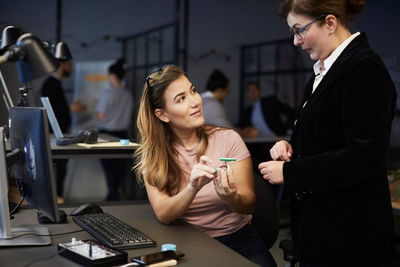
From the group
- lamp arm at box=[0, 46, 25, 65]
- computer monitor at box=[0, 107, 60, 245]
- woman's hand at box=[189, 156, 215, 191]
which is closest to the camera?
lamp arm at box=[0, 46, 25, 65]

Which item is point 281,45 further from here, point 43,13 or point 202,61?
point 43,13

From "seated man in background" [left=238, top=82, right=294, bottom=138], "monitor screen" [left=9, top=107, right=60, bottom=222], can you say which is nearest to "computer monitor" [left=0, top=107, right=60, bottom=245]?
"monitor screen" [left=9, top=107, right=60, bottom=222]

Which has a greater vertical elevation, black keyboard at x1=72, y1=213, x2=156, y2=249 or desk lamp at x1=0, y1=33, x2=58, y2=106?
desk lamp at x1=0, y1=33, x2=58, y2=106

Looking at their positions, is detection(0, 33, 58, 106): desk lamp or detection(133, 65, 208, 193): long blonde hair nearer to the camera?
detection(0, 33, 58, 106): desk lamp

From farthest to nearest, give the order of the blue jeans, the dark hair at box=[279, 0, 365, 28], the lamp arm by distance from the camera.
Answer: the blue jeans, the dark hair at box=[279, 0, 365, 28], the lamp arm

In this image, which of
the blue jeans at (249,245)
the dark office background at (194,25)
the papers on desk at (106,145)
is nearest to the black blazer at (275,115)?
the dark office background at (194,25)

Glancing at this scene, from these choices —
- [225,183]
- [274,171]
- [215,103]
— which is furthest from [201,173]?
[215,103]

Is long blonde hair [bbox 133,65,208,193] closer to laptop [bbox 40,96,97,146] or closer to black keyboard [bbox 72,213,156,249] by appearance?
black keyboard [bbox 72,213,156,249]

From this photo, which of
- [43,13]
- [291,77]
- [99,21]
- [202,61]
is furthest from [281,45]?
[43,13]

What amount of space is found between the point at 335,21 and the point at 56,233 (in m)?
1.09

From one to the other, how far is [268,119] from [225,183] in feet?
14.5

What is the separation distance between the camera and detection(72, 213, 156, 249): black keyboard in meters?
1.48

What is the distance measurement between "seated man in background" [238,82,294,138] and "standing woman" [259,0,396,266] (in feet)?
14.4

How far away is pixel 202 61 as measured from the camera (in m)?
6.79
